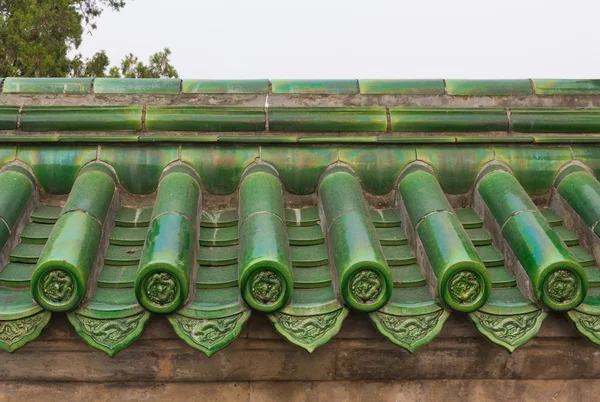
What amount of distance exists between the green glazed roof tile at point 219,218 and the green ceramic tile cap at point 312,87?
3.17ft

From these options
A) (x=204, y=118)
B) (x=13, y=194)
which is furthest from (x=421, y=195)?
(x=13, y=194)

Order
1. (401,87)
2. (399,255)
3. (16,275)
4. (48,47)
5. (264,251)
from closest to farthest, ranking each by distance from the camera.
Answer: (264,251), (16,275), (399,255), (401,87), (48,47)

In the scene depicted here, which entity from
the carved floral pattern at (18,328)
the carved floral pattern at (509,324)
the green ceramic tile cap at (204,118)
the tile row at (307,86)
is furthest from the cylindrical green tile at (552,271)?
the carved floral pattern at (18,328)

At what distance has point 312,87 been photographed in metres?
4.26

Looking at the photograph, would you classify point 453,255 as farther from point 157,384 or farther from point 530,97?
point 530,97

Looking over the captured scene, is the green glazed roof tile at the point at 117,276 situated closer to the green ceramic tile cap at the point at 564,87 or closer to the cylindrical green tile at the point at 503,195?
the cylindrical green tile at the point at 503,195

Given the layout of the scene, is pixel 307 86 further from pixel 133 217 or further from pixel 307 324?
pixel 307 324

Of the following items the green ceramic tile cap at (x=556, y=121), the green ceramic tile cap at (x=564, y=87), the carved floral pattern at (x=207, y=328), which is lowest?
the carved floral pattern at (x=207, y=328)

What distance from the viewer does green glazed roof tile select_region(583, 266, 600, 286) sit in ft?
10.5

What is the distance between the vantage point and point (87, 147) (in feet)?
12.7

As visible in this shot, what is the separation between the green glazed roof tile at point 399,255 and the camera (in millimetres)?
3316

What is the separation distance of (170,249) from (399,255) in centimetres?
123

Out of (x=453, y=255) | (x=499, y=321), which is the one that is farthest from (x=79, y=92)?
(x=499, y=321)

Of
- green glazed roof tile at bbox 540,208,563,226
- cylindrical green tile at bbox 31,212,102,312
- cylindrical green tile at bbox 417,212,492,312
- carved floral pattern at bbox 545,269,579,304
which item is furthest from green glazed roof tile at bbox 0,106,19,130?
green glazed roof tile at bbox 540,208,563,226
